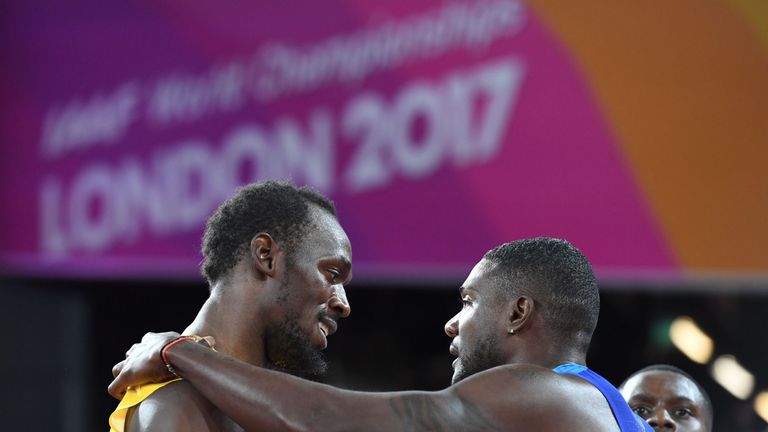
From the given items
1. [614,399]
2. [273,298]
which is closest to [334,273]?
[273,298]

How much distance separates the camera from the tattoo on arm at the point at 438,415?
11.0 ft

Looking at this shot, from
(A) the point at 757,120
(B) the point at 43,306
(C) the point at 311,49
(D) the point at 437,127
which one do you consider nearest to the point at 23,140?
(B) the point at 43,306

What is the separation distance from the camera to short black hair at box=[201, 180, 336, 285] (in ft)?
11.5

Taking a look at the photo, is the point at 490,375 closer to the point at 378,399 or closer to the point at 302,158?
the point at 378,399

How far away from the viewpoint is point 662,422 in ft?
15.3

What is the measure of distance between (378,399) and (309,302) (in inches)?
13.4

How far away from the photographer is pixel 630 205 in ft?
24.1

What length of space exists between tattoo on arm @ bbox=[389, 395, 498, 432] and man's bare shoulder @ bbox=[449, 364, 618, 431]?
0.07ft

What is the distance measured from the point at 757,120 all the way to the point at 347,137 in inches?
101

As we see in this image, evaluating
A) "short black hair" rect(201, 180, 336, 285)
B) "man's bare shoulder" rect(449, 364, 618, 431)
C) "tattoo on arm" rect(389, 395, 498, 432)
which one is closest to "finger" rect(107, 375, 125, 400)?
"short black hair" rect(201, 180, 336, 285)

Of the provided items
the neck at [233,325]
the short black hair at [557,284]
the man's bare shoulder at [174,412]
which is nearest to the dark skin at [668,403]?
the short black hair at [557,284]

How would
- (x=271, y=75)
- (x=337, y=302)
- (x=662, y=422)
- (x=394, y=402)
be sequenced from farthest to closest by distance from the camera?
(x=271, y=75), (x=662, y=422), (x=337, y=302), (x=394, y=402)

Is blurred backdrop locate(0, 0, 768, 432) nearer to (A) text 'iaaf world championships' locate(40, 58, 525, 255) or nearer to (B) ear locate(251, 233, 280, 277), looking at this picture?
(A) text 'iaaf world championships' locate(40, 58, 525, 255)

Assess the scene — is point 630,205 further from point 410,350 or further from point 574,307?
point 574,307
